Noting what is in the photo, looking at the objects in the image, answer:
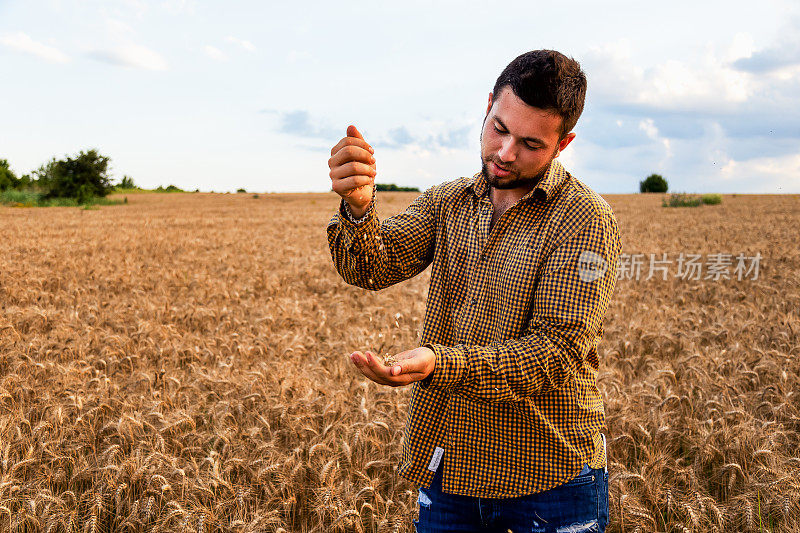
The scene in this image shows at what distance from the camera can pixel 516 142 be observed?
5.45 feet

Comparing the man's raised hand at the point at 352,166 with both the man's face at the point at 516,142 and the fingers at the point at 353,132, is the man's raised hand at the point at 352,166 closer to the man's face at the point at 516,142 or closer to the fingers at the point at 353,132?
the fingers at the point at 353,132

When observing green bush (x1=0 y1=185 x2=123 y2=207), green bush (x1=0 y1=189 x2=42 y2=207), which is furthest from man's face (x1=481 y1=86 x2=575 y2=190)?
green bush (x1=0 y1=189 x2=42 y2=207)

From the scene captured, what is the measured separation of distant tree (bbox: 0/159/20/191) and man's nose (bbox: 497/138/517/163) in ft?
231

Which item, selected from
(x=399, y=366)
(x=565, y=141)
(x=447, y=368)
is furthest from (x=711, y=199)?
(x=399, y=366)

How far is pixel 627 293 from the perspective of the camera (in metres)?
9.24

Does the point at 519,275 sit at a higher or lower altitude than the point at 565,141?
lower

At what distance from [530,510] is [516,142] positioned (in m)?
1.11

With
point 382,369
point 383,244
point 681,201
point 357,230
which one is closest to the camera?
Result: point 382,369

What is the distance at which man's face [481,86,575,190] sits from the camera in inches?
A: 64.6

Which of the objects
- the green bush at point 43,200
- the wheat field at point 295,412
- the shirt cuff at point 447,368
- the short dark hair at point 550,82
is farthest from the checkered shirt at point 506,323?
the green bush at point 43,200

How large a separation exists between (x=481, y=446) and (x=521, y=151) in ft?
2.96

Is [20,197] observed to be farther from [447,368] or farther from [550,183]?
[447,368]

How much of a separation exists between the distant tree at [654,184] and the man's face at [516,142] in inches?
2911

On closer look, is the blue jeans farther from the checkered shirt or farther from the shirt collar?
the shirt collar
